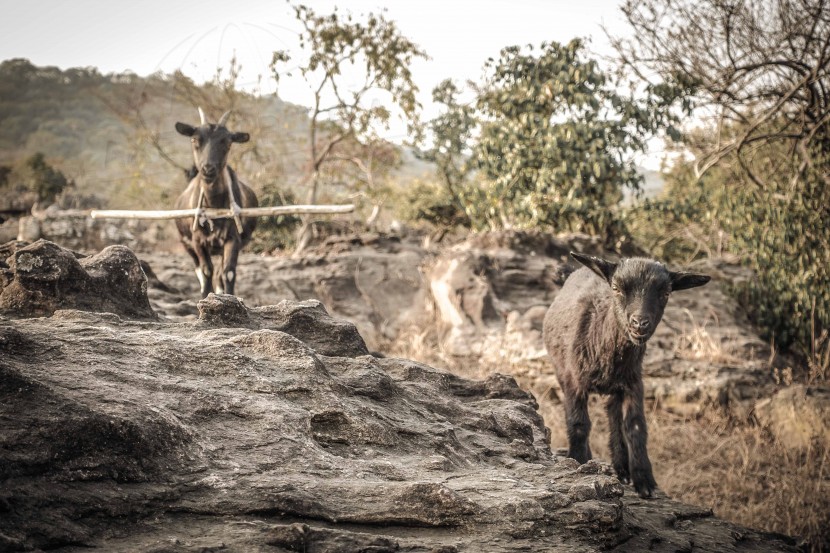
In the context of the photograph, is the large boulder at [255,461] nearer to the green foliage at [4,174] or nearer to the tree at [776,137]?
the tree at [776,137]

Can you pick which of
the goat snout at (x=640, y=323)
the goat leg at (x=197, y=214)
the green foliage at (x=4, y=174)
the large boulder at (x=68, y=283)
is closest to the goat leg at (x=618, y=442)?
the goat snout at (x=640, y=323)

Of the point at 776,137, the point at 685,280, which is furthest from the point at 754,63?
the point at 685,280

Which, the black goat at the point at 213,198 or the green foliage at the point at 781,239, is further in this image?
the green foliage at the point at 781,239

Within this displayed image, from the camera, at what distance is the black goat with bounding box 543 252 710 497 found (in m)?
5.71

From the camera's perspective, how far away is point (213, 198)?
30.6ft

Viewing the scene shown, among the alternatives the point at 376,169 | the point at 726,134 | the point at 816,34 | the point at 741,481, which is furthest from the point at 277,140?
the point at 741,481

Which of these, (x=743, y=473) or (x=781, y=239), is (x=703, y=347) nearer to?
(x=743, y=473)

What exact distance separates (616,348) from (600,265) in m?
0.76

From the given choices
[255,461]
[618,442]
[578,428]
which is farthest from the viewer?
[618,442]

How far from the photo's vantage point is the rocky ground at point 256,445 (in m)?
2.80

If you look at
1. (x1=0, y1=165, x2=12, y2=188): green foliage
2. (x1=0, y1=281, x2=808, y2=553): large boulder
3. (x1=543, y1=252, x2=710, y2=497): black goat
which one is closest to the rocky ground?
(x1=0, y1=281, x2=808, y2=553): large boulder

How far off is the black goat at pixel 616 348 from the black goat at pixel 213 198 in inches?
187

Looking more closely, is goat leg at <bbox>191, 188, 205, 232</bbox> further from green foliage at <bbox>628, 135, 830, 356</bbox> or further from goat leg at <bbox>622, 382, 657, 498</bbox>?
green foliage at <bbox>628, 135, 830, 356</bbox>

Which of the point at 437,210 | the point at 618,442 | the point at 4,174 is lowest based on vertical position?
the point at 618,442
